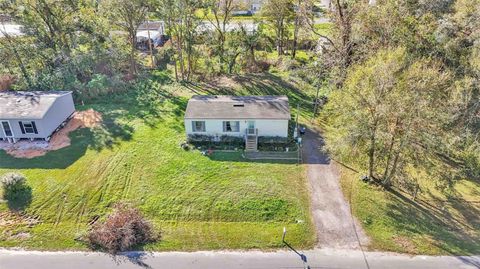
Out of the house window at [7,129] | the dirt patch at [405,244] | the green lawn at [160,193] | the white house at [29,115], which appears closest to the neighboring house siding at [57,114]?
the white house at [29,115]

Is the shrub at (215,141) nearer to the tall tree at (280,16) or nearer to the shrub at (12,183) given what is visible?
the shrub at (12,183)

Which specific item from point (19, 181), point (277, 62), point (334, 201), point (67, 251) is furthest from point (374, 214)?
point (277, 62)

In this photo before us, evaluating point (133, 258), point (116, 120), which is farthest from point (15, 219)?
→ point (116, 120)

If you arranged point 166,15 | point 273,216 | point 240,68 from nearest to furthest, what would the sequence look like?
1. point 273,216
2. point 166,15
3. point 240,68

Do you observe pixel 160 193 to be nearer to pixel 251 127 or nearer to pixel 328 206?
pixel 251 127

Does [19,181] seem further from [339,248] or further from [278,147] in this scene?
[339,248]

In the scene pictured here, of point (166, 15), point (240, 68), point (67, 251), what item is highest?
point (166, 15)
